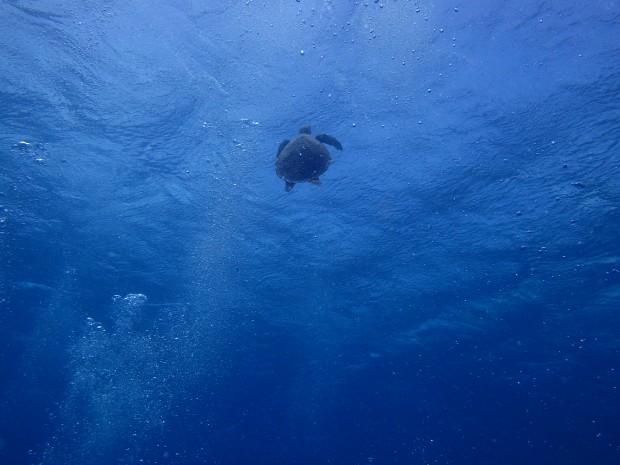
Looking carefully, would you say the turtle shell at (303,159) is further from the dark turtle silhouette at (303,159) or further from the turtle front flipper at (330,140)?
the turtle front flipper at (330,140)

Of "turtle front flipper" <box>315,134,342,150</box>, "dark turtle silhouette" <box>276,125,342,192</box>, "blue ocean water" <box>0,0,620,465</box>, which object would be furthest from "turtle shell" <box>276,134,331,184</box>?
"blue ocean water" <box>0,0,620,465</box>

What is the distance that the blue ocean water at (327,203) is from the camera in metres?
10.2

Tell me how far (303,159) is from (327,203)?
32.1 feet

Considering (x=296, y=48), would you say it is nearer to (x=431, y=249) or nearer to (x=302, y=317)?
(x=431, y=249)

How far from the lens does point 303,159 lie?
6.78m

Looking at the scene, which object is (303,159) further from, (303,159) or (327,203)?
(327,203)

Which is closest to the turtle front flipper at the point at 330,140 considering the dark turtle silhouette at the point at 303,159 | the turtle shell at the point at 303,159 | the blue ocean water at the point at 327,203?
the dark turtle silhouette at the point at 303,159

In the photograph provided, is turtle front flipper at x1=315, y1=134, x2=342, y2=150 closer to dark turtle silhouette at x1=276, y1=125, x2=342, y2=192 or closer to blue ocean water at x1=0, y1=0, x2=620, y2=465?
dark turtle silhouette at x1=276, y1=125, x2=342, y2=192

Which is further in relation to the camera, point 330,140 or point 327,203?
point 327,203

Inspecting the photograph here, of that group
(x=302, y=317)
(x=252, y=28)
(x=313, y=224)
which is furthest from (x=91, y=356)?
(x=252, y=28)

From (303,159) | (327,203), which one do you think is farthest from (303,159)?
(327,203)

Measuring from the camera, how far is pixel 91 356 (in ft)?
118

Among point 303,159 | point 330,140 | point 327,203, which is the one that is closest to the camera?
point 303,159

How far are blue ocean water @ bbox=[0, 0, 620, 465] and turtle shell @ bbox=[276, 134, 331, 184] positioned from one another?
4.59 meters
